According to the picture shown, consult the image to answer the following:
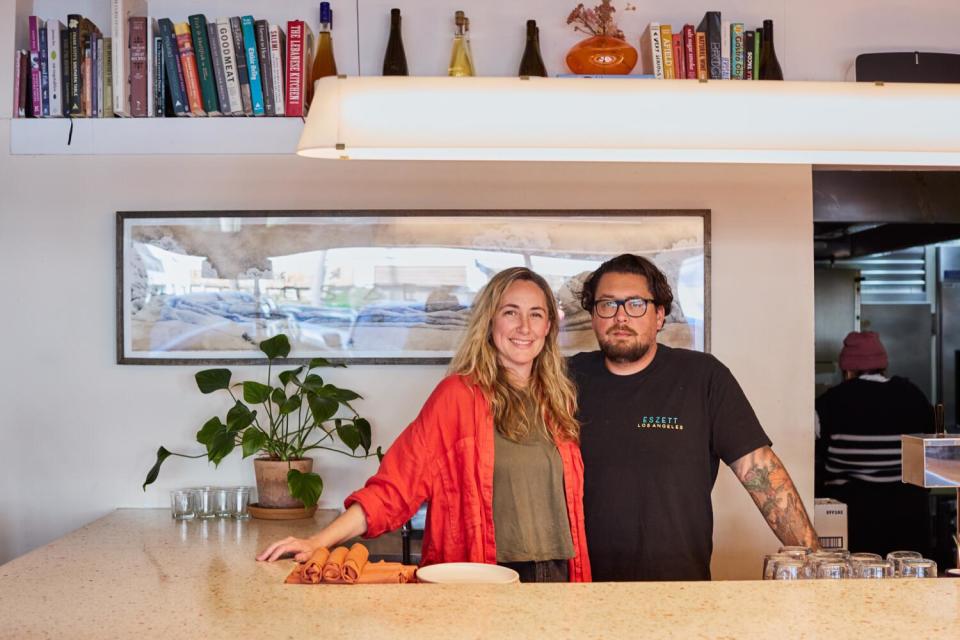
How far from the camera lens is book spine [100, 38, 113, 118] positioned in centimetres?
357

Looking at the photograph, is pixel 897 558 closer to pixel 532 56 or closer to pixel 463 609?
pixel 463 609

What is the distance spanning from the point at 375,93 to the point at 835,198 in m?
2.32

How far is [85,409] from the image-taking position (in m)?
3.67

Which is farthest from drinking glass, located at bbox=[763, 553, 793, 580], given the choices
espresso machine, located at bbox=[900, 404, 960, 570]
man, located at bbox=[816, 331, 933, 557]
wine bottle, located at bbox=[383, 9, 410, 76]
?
man, located at bbox=[816, 331, 933, 557]

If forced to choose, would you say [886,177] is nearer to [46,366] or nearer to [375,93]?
[375,93]

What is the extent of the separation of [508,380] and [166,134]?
1745 millimetres

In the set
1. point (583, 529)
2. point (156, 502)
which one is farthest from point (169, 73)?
point (583, 529)

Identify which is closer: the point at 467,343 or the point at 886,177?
the point at 467,343

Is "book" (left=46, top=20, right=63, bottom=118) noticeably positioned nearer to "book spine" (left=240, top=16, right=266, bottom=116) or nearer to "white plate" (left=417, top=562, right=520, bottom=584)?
"book spine" (left=240, top=16, right=266, bottom=116)

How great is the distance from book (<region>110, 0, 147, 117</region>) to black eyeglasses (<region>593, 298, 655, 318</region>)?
6.13ft

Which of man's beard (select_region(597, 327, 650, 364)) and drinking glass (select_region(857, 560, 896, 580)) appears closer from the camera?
drinking glass (select_region(857, 560, 896, 580))

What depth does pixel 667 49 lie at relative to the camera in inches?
140

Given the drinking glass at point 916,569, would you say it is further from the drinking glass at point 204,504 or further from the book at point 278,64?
the book at point 278,64

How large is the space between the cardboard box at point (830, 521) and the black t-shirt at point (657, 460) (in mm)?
1206
